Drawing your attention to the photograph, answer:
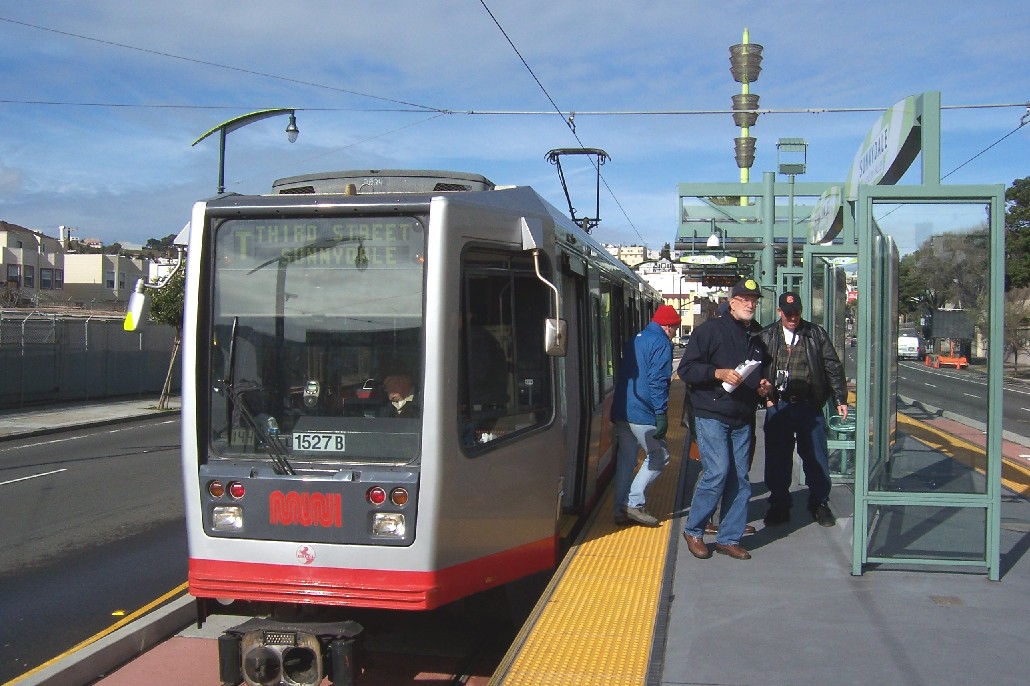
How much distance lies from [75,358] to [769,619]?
2560 cm

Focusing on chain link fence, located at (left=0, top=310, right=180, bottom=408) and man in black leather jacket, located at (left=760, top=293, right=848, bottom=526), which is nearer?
man in black leather jacket, located at (left=760, top=293, right=848, bottom=526)

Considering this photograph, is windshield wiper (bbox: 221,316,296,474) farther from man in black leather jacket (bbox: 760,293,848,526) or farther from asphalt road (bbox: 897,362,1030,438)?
asphalt road (bbox: 897,362,1030,438)

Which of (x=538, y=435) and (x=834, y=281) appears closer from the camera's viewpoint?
(x=538, y=435)

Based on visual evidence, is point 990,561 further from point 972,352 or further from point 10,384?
point 10,384

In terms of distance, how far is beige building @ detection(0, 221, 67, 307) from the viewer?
57606mm

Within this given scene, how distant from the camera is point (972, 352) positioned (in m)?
6.66

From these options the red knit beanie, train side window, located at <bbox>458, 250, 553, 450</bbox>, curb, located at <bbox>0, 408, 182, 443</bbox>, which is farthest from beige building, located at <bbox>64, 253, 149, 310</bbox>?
train side window, located at <bbox>458, 250, 553, 450</bbox>

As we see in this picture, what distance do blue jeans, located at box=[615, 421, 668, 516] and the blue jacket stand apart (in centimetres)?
9

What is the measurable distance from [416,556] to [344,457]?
2.12ft

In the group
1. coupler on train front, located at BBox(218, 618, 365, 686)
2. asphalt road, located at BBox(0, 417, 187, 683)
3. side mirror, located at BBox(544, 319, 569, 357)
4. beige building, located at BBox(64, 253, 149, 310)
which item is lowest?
asphalt road, located at BBox(0, 417, 187, 683)

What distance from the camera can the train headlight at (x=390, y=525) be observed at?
484 centimetres

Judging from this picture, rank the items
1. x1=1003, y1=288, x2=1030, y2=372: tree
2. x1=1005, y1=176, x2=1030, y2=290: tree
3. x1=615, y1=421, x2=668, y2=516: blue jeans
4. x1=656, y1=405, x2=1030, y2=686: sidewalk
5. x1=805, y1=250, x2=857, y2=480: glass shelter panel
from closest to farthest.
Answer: x1=656, y1=405, x2=1030, y2=686: sidewalk → x1=615, y1=421, x2=668, y2=516: blue jeans → x1=805, y1=250, x2=857, y2=480: glass shelter panel → x1=1003, y1=288, x2=1030, y2=372: tree → x1=1005, y1=176, x2=1030, y2=290: tree

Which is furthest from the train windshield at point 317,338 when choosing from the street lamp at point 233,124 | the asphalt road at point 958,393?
the street lamp at point 233,124

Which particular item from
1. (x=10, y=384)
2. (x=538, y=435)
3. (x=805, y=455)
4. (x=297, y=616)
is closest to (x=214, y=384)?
(x=297, y=616)
